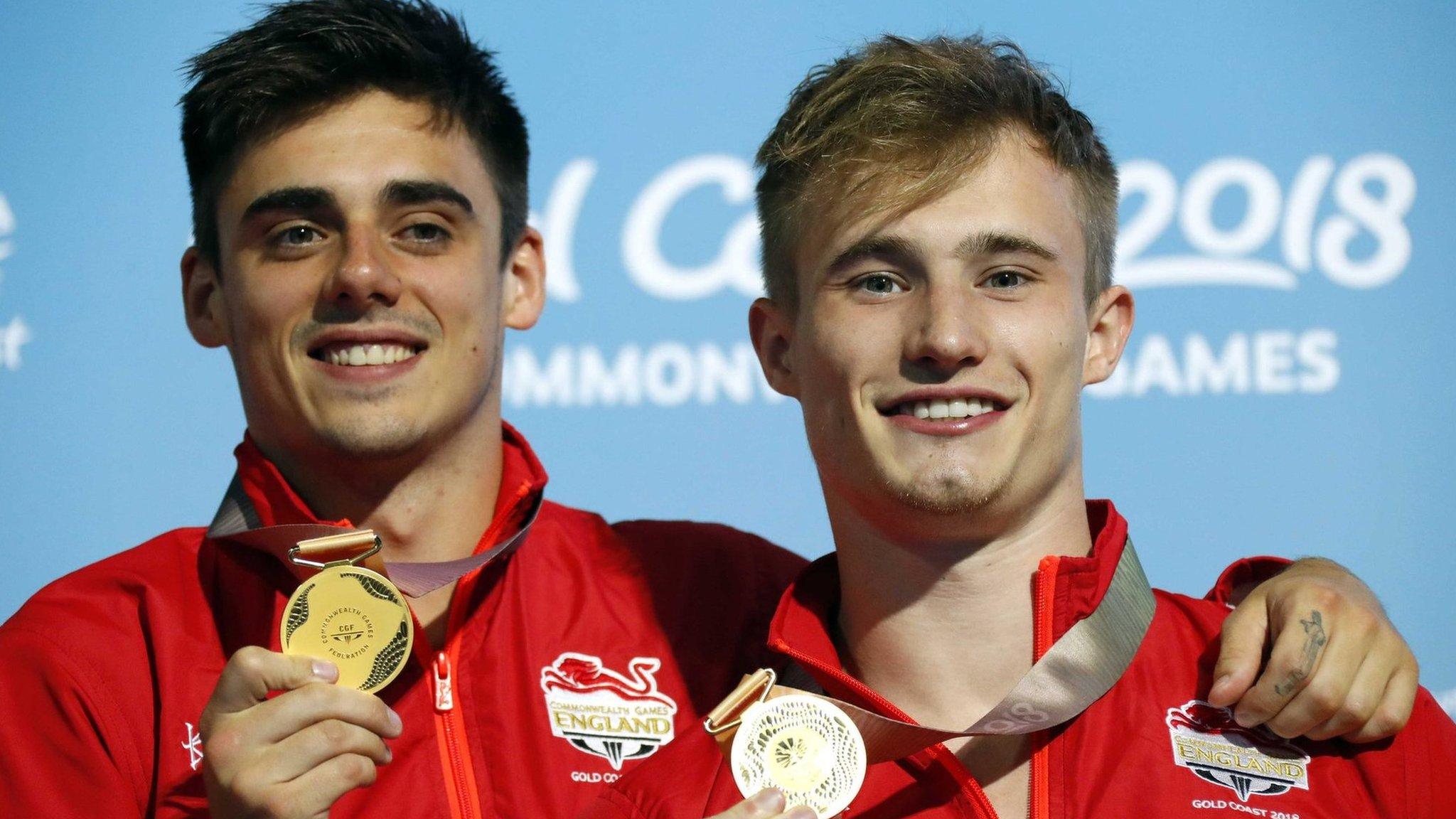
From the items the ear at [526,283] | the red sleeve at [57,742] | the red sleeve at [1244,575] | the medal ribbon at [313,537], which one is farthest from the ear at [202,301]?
the red sleeve at [1244,575]

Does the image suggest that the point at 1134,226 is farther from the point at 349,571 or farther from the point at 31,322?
the point at 31,322

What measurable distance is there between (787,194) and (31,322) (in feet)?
6.26

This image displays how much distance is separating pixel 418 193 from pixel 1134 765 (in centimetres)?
125

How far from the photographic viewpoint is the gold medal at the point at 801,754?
151cm

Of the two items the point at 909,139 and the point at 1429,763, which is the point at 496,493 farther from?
the point at 1429,763

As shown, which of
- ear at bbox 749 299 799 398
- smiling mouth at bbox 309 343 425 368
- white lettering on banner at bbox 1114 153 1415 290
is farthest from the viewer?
white lettering on banner at bbox 1114 153 1415 290

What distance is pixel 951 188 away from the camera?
1747 mm

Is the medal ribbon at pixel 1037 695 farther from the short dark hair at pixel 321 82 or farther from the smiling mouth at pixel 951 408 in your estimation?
the short dark hair at pixel 321 82

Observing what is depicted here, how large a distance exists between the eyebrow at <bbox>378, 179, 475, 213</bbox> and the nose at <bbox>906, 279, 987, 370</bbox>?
0.79 m

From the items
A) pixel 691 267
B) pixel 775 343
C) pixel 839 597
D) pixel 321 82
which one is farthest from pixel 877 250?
pixel 691 267

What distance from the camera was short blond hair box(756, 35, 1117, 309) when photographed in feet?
5.86

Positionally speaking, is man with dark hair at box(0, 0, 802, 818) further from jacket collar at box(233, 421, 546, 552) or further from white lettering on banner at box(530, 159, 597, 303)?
white lettering on banner at box(530, 159, 597, 303)

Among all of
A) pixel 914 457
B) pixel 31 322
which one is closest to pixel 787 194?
pixel 914 457

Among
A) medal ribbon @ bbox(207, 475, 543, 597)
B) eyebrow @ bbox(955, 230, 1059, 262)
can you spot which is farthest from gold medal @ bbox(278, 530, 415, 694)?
eyebrow @ bbox(955, 230, 1059, 262)
